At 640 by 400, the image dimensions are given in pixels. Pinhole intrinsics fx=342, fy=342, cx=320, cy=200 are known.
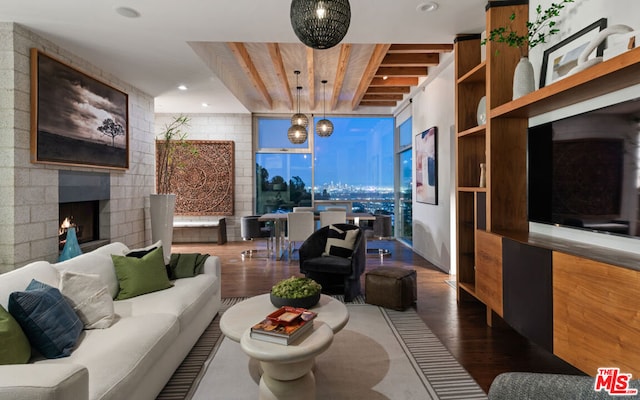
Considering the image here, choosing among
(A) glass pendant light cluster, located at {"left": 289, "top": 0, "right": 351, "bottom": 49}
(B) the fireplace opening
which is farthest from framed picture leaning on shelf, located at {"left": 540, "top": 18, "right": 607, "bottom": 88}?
(B) the fireplace opening

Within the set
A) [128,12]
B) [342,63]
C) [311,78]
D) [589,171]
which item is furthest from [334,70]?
[589,171]

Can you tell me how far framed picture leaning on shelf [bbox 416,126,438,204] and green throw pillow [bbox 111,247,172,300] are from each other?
13.7 feet

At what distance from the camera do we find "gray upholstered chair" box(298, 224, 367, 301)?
150 inches

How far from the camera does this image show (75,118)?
4184 mm

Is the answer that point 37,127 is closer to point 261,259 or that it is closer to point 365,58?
point 261,259

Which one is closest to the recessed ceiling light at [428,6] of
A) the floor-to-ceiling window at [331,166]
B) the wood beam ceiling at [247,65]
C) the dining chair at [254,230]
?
the wood beam ceiling at [247,65]

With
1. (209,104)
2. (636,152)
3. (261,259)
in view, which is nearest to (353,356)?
(636,152)

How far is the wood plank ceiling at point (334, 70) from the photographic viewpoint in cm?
471

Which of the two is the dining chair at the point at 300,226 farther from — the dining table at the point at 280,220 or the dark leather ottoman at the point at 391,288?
the dark leather ottoman at the point at 391,288

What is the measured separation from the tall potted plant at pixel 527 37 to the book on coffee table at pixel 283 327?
2.37m

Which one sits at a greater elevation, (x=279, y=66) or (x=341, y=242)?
(x=279, y=66)

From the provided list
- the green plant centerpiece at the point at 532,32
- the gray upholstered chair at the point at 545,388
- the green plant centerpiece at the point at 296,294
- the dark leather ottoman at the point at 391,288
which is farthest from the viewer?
the dark leather ottoman at the point at 391,288

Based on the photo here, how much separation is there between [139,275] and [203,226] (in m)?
4.79

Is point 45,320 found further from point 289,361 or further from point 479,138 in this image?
point 479,138
